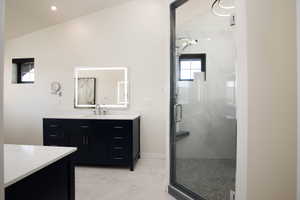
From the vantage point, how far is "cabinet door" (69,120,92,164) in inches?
135

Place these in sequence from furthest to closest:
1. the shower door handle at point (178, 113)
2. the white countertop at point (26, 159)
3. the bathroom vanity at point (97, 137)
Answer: the bathroom vanity at point (97, 137), the shower door handle at point (178, 113), the white countertop at point (26, 159)

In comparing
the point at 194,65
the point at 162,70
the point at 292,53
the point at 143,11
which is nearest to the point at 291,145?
the point at 292,53

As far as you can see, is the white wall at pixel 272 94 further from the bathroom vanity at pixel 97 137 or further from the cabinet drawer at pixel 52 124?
the cabinet drawer at pixel 52 124

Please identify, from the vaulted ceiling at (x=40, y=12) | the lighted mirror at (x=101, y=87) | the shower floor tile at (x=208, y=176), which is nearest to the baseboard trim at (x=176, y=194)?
the shower floor tile at (x=208, y=176)

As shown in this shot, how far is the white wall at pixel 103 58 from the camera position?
397 centimetres

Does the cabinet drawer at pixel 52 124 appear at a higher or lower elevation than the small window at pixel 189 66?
lower

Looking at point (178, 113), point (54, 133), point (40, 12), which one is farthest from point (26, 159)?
point (40, 12)

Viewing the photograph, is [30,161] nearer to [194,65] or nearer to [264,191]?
[264,191]

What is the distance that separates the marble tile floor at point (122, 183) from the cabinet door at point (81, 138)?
0.18m

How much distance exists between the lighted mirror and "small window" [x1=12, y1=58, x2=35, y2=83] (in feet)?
3.62

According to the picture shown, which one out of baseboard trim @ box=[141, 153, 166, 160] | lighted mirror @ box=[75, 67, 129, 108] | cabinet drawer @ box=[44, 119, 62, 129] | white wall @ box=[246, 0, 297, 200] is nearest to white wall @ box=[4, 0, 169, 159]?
baseboard trim @ box=[141, 153, 166, 160]

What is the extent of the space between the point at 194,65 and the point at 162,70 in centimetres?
127

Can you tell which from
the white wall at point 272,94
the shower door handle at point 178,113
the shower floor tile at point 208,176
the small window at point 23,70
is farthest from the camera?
the small window at point 23,70

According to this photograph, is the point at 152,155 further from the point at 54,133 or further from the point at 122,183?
the point at 54,133
